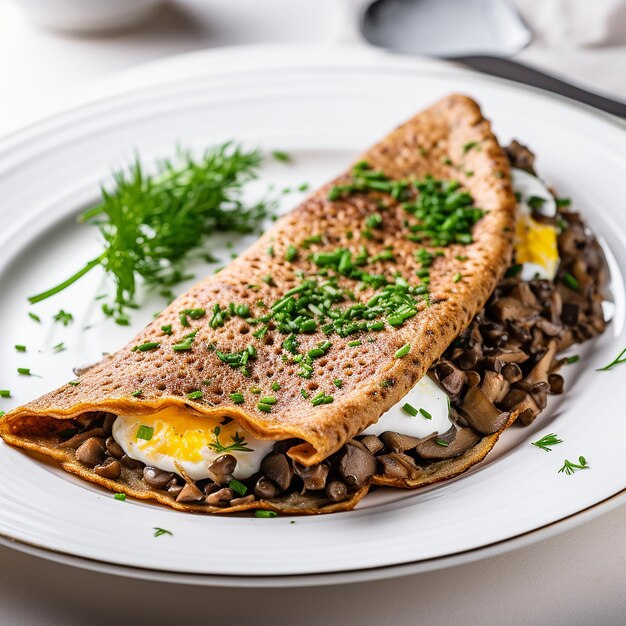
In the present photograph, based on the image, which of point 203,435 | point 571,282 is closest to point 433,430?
point 203,435

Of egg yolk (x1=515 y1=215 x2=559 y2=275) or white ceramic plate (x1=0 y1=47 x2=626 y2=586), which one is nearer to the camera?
white ceramic plate (x1=0 y1=47 x2=626 y2=586)

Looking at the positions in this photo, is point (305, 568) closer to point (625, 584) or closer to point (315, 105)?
point (625, 584)

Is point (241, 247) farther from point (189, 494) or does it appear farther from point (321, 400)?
point (189, 494)

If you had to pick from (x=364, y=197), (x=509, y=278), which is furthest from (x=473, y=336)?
(x=364, y=197)

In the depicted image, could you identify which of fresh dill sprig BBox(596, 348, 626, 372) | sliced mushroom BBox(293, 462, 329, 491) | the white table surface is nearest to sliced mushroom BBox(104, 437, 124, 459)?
the white table surface

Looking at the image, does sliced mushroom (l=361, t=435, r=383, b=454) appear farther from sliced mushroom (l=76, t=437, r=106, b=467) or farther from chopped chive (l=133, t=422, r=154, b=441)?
sliced mushroom (l=76, t=437, r=106, b=467)

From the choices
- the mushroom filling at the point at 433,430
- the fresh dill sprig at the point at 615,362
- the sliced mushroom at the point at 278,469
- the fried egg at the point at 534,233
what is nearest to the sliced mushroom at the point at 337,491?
the mushroom filling at the point at 433,430

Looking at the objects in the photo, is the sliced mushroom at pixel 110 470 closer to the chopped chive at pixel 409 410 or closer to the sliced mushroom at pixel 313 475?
the sliced mushroom at pixel 313 475
